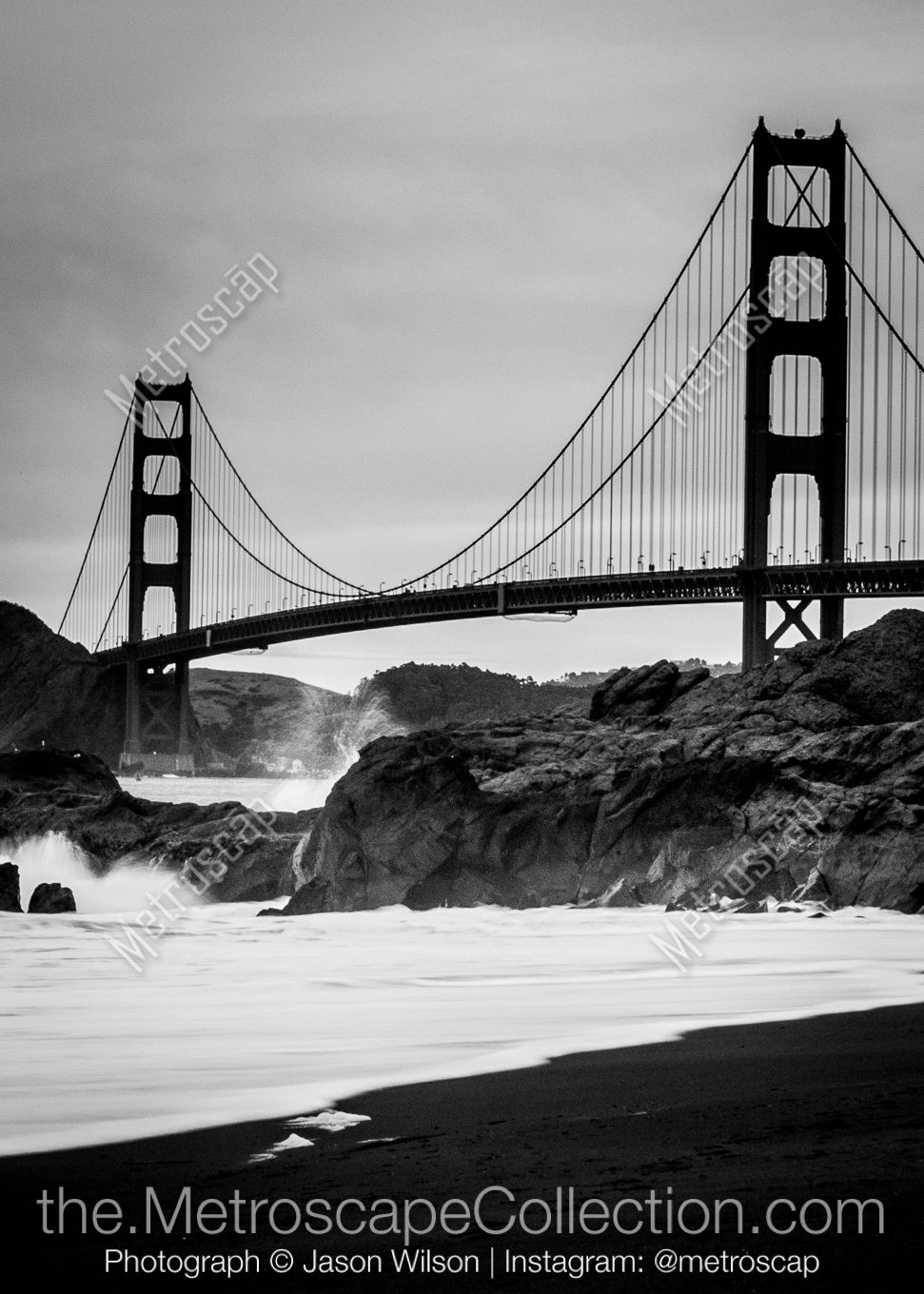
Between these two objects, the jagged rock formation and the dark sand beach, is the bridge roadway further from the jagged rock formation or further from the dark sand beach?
the dark sand beach

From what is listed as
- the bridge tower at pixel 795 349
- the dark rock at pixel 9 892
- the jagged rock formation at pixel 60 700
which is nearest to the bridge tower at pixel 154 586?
the jagged rock formation at pixel 60 700

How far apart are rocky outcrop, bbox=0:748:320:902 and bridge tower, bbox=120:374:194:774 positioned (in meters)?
52.3

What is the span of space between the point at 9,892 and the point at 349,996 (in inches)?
316

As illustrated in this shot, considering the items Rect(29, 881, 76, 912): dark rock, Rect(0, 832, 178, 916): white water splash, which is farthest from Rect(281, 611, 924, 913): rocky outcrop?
Rect(0, 832, 178, 916): white water splash

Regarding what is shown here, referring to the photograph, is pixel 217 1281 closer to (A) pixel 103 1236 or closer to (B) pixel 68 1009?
(A) pixel 103 1236

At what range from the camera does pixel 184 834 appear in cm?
2272

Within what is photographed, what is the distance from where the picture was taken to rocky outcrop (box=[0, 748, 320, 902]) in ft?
67.2

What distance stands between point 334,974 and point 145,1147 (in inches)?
258

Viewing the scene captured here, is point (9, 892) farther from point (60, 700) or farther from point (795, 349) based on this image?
point (60, 700)

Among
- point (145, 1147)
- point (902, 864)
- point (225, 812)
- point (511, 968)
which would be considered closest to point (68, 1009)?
point (511, 968)

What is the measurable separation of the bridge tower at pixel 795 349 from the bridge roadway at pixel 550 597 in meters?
1.34

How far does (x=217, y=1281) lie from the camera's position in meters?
4.43

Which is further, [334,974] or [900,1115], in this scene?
[334,974]

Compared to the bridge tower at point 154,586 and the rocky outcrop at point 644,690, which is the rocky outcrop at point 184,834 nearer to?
the rocky outcrop at point 644,690
